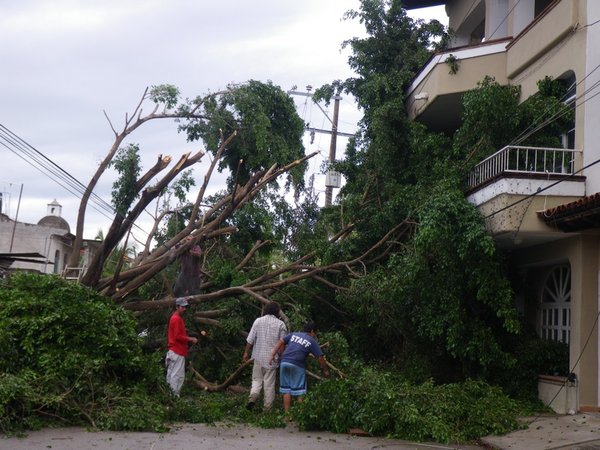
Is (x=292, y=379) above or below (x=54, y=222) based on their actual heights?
below

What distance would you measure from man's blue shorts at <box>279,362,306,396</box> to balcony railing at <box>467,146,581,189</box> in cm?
420

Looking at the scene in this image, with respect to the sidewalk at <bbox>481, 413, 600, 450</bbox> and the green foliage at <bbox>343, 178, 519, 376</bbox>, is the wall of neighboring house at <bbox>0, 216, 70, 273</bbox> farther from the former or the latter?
the sidewalk at <bbox>481, 413, 600, 450</bbox>

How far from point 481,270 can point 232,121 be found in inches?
274

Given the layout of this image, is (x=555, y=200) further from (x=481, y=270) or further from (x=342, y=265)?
(x=342, y=265)

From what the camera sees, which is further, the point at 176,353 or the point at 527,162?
the point at 527,162

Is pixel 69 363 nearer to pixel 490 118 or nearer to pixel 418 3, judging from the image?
pixel 490 118

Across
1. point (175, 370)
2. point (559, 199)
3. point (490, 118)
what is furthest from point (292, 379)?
point (490, 118)

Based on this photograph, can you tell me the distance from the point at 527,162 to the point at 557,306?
8.38ft

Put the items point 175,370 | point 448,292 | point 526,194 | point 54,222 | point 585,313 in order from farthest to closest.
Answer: point 54,222
point 448,292
point 526,194
point 175,370
point 585,313

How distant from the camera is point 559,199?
1202 centimetres

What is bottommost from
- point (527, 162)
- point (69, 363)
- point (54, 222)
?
point (69, 363)

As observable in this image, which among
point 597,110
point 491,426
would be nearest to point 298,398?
point 491,426

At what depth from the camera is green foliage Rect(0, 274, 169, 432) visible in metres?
9.25

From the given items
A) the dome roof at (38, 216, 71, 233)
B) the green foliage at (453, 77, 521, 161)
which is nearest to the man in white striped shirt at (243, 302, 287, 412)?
the green foliage at (453, 77, 521, 161)
